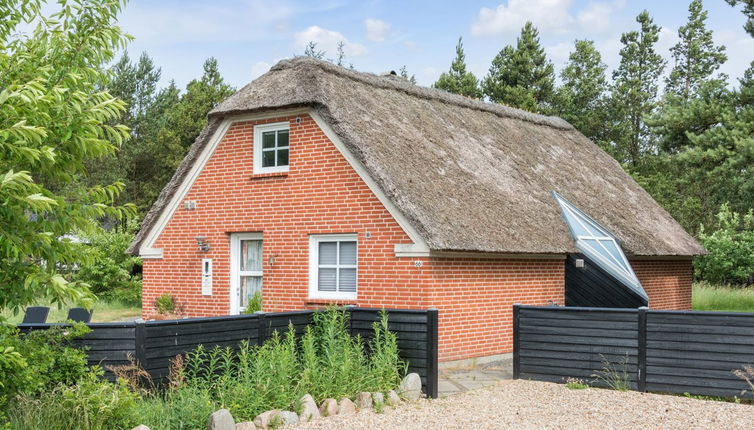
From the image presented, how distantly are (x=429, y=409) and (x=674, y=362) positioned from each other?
3376 millimetres

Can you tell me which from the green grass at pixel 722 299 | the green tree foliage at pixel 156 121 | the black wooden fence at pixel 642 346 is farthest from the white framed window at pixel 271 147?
the green tree foliage at pixel 156 121

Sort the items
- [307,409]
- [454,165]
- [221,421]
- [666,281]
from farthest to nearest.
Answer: [666,281]
[454,165]
[307,409]
[221,421]

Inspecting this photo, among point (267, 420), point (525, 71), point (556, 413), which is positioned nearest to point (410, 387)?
point (556, 413)

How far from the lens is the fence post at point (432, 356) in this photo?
35.7 ft

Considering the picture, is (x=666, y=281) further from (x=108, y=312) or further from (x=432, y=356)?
(x=108, y=312)

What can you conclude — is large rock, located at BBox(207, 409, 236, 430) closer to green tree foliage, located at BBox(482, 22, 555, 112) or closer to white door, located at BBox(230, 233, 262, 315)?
white door, located at BBox(230, 233, 262, 315)

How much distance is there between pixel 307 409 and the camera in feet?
30.6

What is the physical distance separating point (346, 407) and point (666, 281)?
561 inches

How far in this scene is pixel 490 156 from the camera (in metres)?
17.9

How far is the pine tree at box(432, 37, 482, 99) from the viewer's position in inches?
1826

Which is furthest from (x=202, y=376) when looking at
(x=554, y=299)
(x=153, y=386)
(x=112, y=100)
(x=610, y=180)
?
(x=610, y=180)

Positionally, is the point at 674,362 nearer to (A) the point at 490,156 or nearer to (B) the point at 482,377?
(B) the point at 482,377

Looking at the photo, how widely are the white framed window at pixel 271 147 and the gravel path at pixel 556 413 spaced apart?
6.47m

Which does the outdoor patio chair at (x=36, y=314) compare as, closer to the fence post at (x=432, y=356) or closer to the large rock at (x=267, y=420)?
the large rock at (x=267, y=420)
